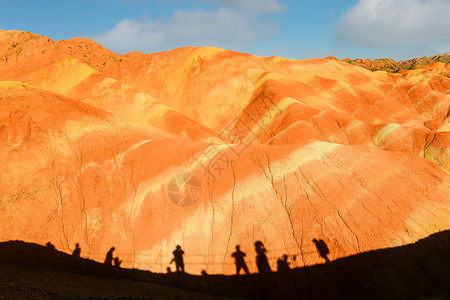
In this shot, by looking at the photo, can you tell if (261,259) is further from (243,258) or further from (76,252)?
(76,252)

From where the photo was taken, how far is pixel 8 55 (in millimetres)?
43062

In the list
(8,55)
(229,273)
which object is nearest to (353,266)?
(229,273)

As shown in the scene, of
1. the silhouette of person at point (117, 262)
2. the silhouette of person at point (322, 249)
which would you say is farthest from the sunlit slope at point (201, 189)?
the silhouette of person at point (117, 262)

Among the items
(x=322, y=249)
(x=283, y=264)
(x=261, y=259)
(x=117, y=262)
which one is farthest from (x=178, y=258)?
(x=322, y=249)

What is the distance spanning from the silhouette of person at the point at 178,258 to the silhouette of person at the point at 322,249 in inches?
344

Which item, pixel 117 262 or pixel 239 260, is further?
pixel 117 262

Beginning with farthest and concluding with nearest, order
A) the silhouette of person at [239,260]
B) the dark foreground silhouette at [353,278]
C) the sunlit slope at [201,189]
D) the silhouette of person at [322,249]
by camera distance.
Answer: the sunlit slope at [201,189], the silhouette of person at [239,260], the silhouette of person at [322,249], the dark foreground silhouette at [353,278]

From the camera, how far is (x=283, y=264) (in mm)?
13961

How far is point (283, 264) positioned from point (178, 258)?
689 centimetres

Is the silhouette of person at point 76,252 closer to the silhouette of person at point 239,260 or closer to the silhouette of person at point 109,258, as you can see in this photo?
the silhouette of person at point 109,258

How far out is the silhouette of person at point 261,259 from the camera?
13976 mm

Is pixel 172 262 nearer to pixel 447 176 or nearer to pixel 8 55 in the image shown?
pixel 447 176

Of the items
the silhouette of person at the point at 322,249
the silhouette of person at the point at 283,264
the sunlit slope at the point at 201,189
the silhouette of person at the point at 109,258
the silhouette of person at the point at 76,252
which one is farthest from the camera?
the silhouette of person at the point at 76,252

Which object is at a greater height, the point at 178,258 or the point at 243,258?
the point at 178,258
